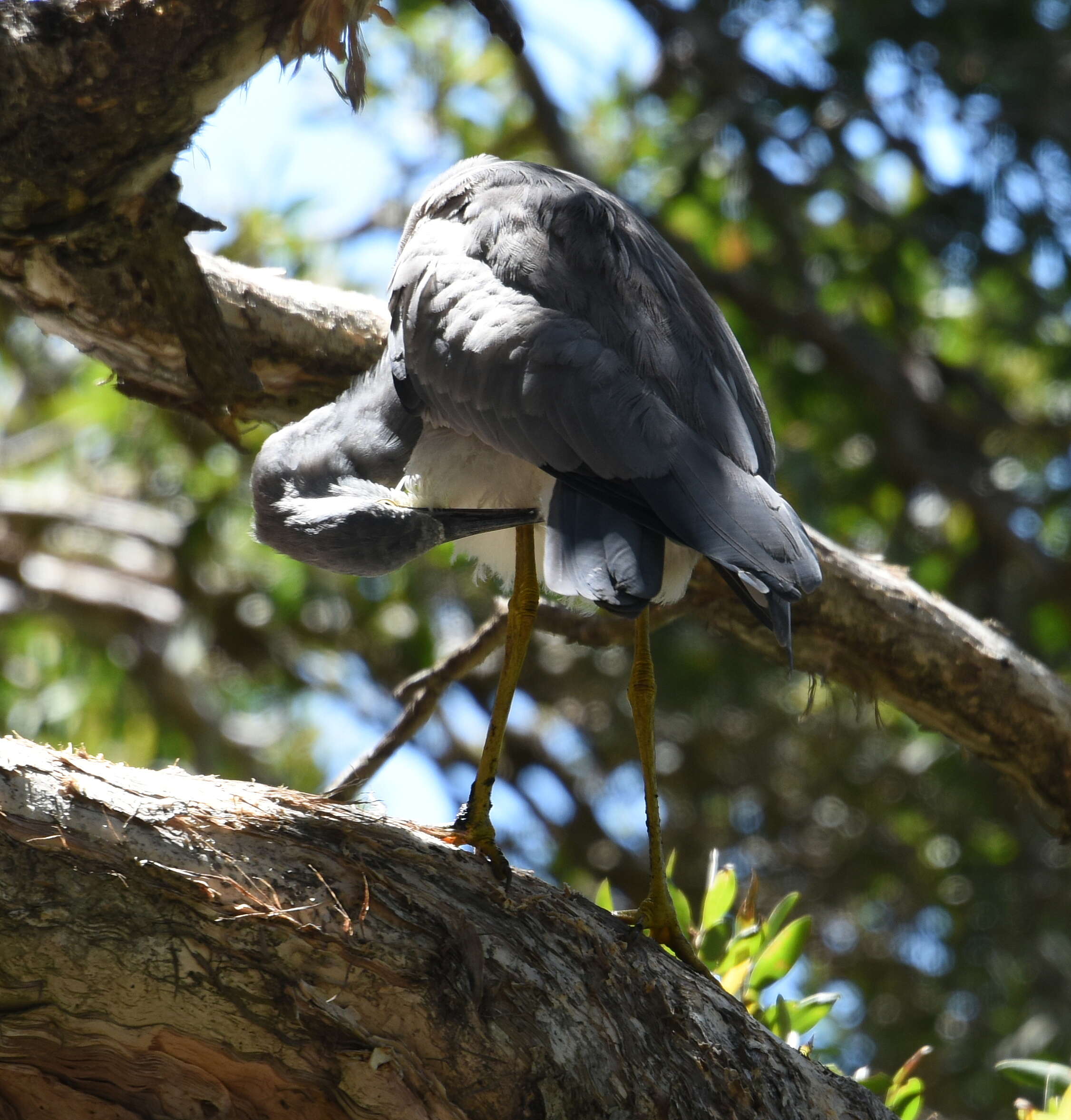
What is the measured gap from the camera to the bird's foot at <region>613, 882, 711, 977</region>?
2744 mm

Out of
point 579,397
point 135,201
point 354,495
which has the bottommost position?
point 354,495

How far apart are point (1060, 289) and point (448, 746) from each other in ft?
11.3

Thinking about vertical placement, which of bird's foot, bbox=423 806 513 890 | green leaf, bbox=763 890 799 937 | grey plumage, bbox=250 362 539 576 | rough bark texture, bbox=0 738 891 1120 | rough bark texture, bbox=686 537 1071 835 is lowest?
rough bark texture, bbox=0 738 891 1120

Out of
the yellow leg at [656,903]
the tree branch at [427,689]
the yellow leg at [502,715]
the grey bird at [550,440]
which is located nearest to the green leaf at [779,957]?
the yellow leg at [656,903]

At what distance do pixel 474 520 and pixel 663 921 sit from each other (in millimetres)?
1017

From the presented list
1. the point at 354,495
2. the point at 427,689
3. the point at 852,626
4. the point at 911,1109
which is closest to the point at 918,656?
the point at 852,626

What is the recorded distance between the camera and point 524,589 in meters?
2.96

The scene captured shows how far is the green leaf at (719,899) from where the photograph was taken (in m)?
3.15

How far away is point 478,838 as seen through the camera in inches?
100

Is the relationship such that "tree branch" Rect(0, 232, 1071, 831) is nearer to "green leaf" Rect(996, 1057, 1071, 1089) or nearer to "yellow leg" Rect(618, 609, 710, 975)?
"yellow leg" Rect(618, 609, 710, 975)

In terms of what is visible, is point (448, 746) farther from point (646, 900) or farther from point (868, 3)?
point (868, 3)

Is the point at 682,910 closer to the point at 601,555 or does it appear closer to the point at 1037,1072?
the point at 1037,1072

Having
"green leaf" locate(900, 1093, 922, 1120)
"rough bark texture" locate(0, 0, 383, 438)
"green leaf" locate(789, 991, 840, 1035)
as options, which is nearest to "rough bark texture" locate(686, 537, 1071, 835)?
"green leaf" locate(789, 991, 840, 1035)

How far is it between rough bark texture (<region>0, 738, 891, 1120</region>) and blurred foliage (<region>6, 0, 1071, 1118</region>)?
2.64 m
